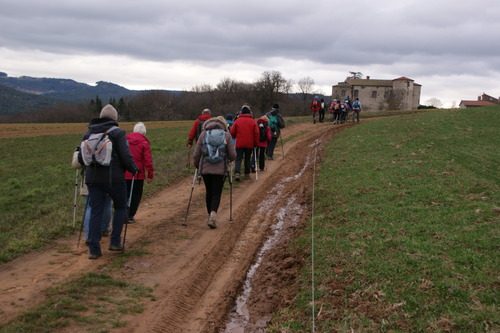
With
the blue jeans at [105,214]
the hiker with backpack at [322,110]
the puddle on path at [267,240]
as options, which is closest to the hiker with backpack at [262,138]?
the puddle on path at [267,240]

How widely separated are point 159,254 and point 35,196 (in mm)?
8891

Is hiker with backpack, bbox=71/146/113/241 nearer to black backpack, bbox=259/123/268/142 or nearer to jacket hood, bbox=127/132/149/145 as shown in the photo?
jacket hood, bbox=127/132/149/145

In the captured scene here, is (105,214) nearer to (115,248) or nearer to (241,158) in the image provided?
(115,248)

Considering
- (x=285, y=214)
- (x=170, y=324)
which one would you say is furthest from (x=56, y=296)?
(x=285, y=214)

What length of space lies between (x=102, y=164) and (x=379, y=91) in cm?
9319

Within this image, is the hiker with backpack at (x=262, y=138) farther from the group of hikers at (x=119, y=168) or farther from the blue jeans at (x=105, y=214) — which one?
Answer: the blue jeans at (x=105, y=214)

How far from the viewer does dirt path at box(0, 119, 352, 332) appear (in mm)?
5516

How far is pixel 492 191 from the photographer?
33.6ft

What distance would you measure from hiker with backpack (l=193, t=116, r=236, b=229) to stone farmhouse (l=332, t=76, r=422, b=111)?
283ft

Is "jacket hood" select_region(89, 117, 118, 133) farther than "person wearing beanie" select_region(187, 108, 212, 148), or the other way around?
"person wearing beanie" select_region(187, 108, 212, 148)

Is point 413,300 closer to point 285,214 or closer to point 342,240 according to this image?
point 342,240

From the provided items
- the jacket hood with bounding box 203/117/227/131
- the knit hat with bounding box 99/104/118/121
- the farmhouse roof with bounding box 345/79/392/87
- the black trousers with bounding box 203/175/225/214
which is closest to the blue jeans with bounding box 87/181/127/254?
the knit hat with bounding box 99/104/118/121

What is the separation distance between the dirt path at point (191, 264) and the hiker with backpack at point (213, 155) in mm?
823

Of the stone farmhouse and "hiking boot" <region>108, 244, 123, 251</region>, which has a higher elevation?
the stone farmhouse
